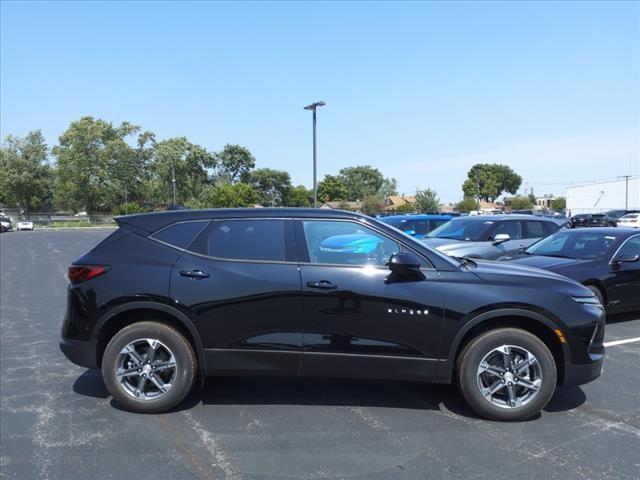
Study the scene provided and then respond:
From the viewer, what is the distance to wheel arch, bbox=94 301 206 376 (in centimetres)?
411

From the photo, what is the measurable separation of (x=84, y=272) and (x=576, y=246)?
686cm

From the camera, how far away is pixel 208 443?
3641 mm

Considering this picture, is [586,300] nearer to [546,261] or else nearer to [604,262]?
[546,261]

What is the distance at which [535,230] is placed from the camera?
11.2 meters

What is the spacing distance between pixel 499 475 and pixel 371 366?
3.94 feet

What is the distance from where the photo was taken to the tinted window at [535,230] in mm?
11121

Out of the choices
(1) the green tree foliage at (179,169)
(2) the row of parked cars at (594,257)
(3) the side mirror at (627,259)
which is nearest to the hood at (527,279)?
(2) the row of parked cars at (594,257)

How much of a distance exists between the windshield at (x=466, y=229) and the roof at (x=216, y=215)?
7064 millimetres

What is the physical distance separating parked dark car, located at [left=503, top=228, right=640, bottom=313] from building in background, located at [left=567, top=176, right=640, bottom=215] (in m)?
70.1

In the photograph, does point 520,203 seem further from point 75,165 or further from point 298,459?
point 298,459

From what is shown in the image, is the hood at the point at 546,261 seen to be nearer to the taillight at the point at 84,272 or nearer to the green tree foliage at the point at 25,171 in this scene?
the taillight at the point at 84,272

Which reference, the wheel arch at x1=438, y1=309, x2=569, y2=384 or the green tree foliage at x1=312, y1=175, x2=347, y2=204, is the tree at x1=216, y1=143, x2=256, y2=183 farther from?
the wheel arch at x1=438, y1=309, x2=569, y2=384

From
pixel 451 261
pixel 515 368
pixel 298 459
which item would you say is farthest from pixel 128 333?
pixel 515 368

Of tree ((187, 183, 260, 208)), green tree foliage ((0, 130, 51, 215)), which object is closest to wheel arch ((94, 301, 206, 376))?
tree ((187, 183, 260, 208))
